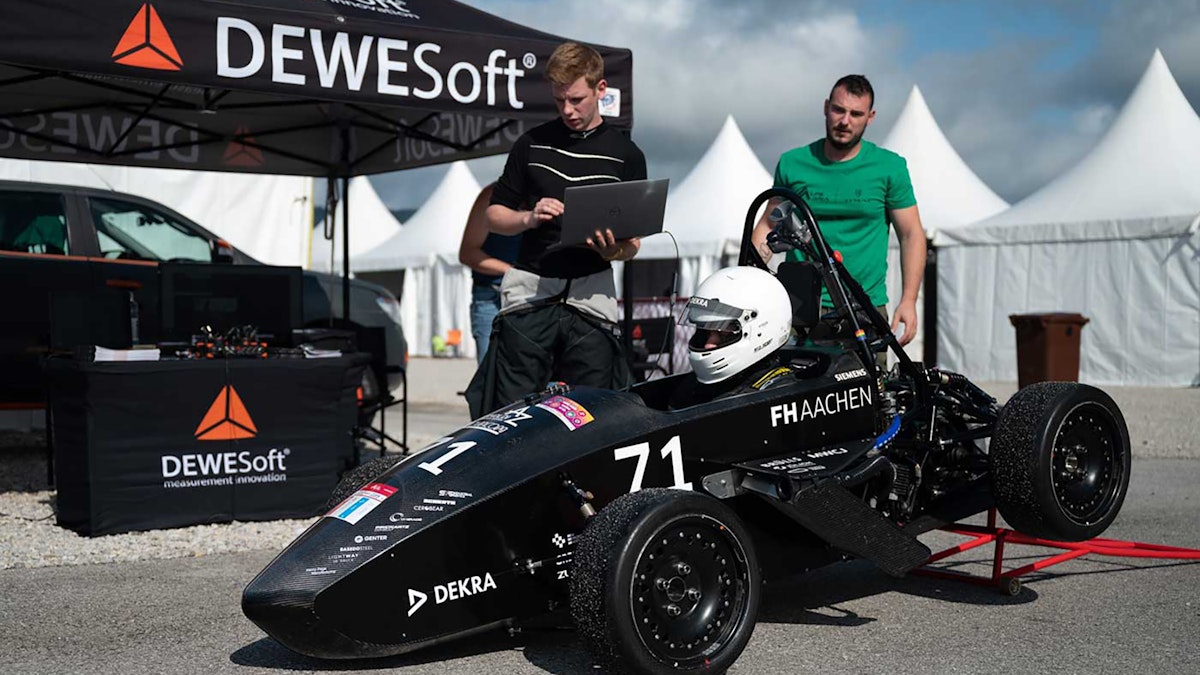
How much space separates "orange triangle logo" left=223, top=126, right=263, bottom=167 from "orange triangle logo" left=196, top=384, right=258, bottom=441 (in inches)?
Answer: 135

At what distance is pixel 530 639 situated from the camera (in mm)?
3770

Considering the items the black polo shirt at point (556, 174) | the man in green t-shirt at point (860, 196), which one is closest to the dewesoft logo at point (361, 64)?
the black polo shirt at point (556, 174)

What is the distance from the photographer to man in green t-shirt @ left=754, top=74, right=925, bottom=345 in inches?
193

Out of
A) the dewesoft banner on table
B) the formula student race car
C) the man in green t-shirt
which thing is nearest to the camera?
the formula student race car

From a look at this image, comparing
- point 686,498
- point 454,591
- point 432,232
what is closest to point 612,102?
point 686,498

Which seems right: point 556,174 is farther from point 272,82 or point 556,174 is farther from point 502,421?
point 272,82

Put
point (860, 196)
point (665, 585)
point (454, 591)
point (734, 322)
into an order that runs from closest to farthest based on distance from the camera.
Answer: point (665, 585) → point (454, 591) → point (734, 322) → point (860, 196)

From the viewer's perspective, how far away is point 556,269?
4.82 meters

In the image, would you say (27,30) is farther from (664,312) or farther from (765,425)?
(664,312)

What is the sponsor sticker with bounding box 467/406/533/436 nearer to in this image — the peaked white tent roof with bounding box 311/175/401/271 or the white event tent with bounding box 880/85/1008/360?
the white event tent with bounding box 880/85/1008/360

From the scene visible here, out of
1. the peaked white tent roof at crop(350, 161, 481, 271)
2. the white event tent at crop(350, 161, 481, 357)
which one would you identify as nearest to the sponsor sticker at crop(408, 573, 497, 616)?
the white event tent at crop(350, 161, 481, 357)

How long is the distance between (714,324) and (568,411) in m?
0.61

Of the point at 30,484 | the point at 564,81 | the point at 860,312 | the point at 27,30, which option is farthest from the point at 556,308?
the point at 30,484

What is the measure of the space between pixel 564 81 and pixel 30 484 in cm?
458
